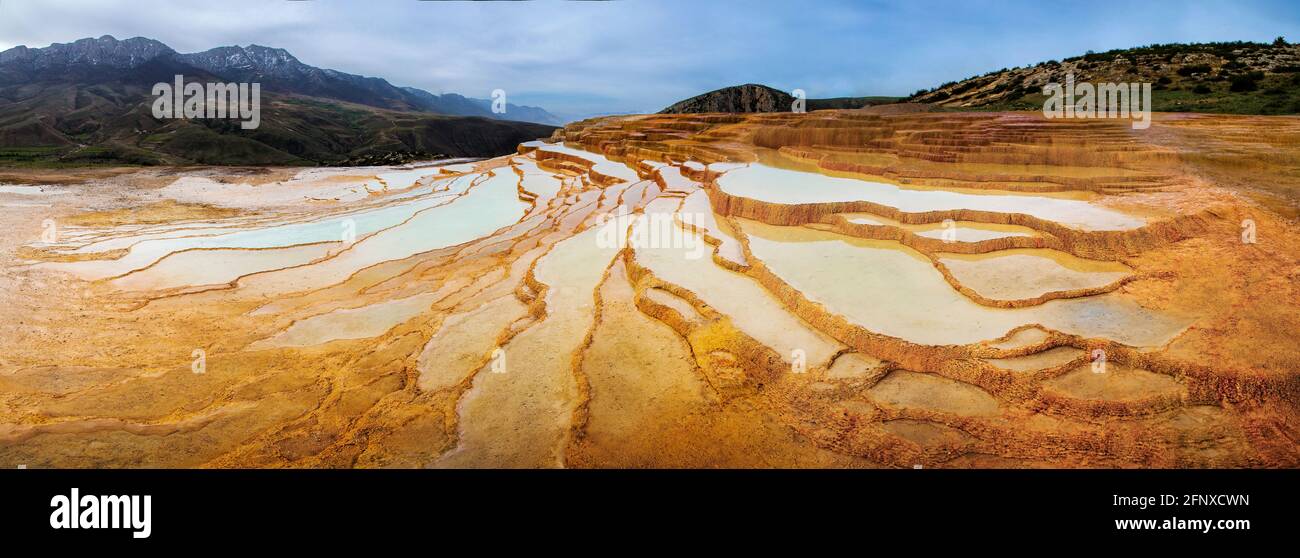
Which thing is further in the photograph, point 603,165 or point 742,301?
point 603,165

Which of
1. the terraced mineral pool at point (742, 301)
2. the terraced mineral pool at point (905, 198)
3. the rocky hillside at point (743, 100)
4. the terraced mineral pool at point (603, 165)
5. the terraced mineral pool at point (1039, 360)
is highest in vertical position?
the rocky hillside at point (743, 100)

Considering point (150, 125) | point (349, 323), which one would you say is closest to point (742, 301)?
point (349, 323)

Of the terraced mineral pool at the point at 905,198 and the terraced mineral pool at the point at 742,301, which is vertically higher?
the terraced mineral pool at the point at 905,198

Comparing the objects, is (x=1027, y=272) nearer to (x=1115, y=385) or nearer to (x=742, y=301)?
(x=1115, y=385)

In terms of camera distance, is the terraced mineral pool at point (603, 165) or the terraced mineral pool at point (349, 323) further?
the terraced mineral pool at point (603, 165)

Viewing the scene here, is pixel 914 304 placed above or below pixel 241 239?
below

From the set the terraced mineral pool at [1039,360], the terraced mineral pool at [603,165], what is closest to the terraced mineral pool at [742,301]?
the terraced mineral pool at [1039,360]

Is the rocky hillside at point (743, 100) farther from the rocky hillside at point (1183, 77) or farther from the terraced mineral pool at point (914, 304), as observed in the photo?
the terraced mineral pool at point (914, 304)
